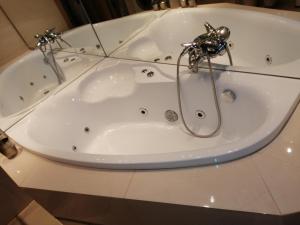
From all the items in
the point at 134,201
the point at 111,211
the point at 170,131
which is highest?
the point at 134,201

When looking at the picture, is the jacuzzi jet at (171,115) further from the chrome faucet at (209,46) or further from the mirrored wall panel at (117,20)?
the mirrored wall panel at (117,20)

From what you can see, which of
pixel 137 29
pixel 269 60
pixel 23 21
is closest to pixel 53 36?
pixel 23 21

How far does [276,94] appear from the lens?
37.2 inches

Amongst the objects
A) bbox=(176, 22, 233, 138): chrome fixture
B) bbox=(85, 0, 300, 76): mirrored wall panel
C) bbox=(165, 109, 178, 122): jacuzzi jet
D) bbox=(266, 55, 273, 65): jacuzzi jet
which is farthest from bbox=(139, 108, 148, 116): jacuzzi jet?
bbox=(266, 55, 273, 65): jacuzzi jet

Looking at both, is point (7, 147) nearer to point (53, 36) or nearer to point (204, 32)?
point (53, 36)

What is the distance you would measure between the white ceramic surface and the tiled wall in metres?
0.45

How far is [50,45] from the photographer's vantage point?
1722 mm

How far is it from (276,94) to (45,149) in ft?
3.54

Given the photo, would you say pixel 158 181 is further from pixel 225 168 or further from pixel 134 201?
pixel 225 168

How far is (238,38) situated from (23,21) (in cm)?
150

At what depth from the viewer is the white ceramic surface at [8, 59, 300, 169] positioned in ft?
2.79

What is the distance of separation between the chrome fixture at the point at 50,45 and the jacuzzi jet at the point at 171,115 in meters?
0.84

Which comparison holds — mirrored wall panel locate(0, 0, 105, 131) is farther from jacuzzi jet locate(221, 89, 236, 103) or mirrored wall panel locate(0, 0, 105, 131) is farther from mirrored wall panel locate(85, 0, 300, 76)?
jacuzzi jet locate(221, 89, 236, 103)

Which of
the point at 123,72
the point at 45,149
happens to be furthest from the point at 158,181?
the point at 123,72
